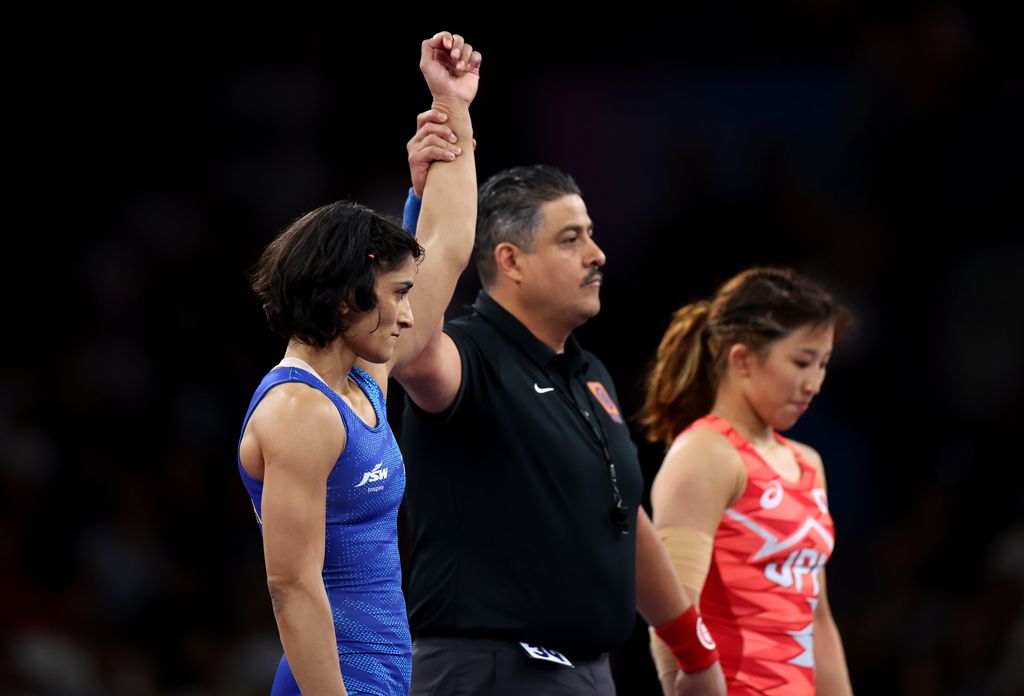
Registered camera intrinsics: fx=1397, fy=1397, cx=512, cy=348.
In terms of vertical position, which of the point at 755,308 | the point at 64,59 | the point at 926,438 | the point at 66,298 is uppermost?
the point at 64,59

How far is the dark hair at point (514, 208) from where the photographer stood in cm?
286

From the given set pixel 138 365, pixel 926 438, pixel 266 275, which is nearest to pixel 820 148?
pixel 926 438

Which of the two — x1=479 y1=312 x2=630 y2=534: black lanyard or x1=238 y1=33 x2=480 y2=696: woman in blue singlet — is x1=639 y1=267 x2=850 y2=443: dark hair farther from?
x1=238 y1=33 x2=480 y2=696: woman in blue singlet

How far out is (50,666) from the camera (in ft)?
15.7

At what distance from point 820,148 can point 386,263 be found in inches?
190

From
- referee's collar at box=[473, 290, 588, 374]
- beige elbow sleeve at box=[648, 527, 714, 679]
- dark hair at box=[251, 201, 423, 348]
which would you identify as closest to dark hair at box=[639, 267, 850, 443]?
beige elbow sleeve at box=[648, 527, 714, 679]

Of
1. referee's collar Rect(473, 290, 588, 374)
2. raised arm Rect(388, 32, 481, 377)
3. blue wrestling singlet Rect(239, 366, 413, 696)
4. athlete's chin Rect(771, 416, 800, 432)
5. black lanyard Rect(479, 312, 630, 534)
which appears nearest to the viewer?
blue wrestling singlet Rect(239, 366, 413, 696)

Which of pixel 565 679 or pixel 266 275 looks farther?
pixel 565 679

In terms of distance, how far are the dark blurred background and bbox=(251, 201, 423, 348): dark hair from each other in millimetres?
2763

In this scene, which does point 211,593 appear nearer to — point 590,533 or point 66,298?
point 66,298

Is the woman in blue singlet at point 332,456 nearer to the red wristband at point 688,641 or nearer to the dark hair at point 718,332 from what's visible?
the red wristband at point 688,641

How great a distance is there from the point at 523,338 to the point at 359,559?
0.89 metres

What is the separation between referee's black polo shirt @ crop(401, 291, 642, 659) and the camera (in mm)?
2557

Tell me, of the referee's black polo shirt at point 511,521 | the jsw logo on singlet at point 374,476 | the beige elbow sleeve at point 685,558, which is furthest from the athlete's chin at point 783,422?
the jsw logo on singlet at point 374,476
